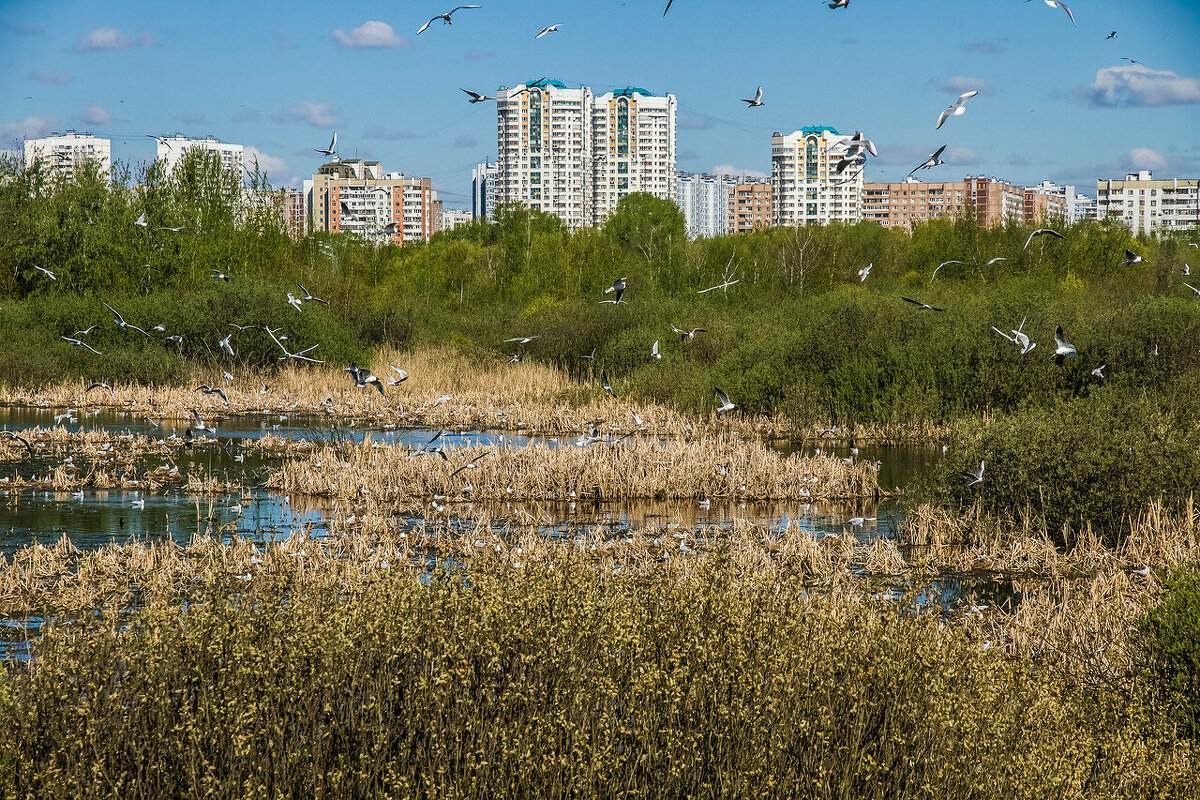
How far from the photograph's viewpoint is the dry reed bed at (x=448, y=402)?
1094 inches

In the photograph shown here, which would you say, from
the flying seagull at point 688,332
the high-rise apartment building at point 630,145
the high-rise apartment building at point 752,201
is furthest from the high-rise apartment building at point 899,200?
the flying seagull at point 688,332

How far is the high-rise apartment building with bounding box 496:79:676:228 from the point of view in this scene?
162 meters

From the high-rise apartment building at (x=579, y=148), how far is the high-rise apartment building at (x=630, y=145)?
0.14 meters

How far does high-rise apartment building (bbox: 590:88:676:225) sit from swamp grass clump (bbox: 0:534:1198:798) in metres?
156

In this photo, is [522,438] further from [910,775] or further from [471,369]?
[910,775]

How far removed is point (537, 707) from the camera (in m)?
5.81

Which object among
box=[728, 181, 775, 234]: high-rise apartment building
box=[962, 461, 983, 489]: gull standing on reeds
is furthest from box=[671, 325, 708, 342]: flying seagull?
box=[728, 181, 775, 234]: high-rise apartment building

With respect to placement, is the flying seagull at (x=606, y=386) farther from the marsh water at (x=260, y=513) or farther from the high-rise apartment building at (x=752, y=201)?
the high-rise apartment building at (x=752, y=201)

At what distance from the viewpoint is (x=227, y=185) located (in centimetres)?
5222

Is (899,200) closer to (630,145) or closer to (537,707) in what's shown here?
(630,145)

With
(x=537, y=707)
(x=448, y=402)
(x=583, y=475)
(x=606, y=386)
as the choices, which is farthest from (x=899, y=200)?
(x=537, y=707)

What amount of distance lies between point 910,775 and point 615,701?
1.62 metres

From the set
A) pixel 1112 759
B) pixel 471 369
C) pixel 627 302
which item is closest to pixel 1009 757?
pixel 1112 759

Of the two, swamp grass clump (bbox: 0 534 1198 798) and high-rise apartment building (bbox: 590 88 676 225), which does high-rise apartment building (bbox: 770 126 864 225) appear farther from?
swamp grass clump (bbox: 0 534 1198 798)
